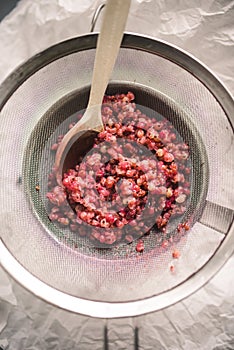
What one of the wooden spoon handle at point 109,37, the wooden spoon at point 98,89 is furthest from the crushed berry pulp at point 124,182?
the wooden spoon handle at point 109,37

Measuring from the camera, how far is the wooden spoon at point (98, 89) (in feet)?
3.28

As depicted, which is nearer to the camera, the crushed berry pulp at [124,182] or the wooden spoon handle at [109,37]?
the wooden spoon handle at [109,37]

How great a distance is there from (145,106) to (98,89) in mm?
227

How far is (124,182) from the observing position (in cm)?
130

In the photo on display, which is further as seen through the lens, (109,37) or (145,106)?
(145,106)

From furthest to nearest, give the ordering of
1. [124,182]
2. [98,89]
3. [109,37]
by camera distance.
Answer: [124,182], [98,89], [109,37]

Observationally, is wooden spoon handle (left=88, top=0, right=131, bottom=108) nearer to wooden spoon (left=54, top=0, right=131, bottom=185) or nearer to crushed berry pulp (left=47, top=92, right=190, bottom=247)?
wooden spoon (left=54, top=0, right=131, bottom=185)

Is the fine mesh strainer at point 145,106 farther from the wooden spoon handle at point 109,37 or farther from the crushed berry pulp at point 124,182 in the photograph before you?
the wooden spoon handle at point 109,37

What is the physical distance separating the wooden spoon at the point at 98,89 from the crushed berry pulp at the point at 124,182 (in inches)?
1.0

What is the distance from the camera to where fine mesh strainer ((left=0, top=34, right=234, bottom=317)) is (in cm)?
127

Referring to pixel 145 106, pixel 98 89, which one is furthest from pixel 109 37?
pixel 145 106

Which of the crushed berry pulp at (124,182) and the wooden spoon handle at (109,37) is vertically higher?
the wooden spoon handle at (109,37)

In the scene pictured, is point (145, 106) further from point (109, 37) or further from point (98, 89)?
point (109, 37)

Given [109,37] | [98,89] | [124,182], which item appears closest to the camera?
[109,37]
